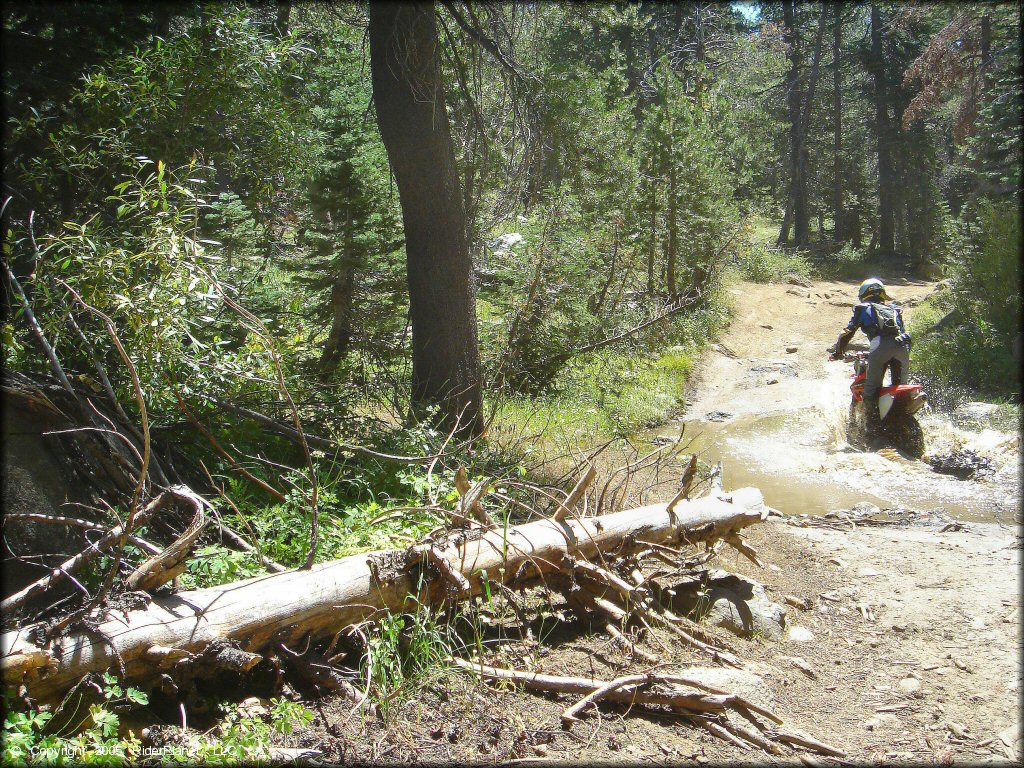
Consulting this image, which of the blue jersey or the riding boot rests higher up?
the blue jersey

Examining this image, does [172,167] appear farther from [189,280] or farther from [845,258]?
[845,258]

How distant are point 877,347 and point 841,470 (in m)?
1.78

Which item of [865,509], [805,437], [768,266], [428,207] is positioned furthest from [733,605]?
[768,266]

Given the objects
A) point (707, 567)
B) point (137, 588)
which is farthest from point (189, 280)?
point (707, 567)

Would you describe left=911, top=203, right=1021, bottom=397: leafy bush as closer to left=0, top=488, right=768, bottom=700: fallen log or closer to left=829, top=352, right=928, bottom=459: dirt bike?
left=829, top=352, right=928, bottom=459: dirt bike

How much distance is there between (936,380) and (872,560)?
8.72 m

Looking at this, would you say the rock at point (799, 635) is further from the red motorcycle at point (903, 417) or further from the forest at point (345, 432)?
the red motorcycle at point (903, 417)

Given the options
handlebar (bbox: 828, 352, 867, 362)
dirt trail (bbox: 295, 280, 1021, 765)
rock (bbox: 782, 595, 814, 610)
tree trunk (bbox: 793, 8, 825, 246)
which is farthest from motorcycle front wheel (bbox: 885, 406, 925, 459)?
tree trunk (bbox: 793, 8, 825, 246)

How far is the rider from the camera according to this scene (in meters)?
10.4

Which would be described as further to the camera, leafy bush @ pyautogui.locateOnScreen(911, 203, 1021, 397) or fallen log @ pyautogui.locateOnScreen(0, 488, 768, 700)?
leafy bush @ pyautogui.locateOnScreen(911, 203, 1021, 397)

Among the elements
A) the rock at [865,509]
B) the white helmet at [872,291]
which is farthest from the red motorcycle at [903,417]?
the rock at [865,509]

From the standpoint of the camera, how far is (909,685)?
4.57 m

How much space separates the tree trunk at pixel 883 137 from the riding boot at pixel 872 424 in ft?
74.0

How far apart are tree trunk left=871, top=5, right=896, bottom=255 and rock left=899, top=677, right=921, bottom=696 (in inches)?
1139
